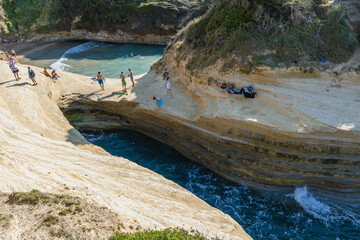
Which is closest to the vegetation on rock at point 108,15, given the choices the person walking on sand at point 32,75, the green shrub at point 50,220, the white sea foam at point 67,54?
the white sea foam at point 67,54

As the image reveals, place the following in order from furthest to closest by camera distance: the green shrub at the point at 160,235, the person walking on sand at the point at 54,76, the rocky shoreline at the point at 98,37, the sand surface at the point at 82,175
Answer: the rocky shoreline at the point at 98,37
the person walking on sand at the point at 54,76
the sand surface at the point at 82,175
the green shrub at the point at 160,235

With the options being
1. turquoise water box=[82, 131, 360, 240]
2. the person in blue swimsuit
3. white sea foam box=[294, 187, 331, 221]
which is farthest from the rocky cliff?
white sea foam box=[294, 187, 331, 221]

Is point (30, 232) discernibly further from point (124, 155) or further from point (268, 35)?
point (268, 35)

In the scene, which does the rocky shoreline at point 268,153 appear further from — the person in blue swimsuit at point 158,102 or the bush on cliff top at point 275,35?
the bush on cliff top at point 275,35

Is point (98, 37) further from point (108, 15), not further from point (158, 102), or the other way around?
point (158, 102)

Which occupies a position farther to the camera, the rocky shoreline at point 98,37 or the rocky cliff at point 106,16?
the rocky shoreline at point 98,37

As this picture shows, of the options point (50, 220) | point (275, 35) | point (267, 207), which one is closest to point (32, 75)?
point (50, 220)

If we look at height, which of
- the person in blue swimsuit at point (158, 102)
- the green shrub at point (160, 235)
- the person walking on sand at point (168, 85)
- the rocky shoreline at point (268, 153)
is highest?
the person walking on sand at point (168, 85)
